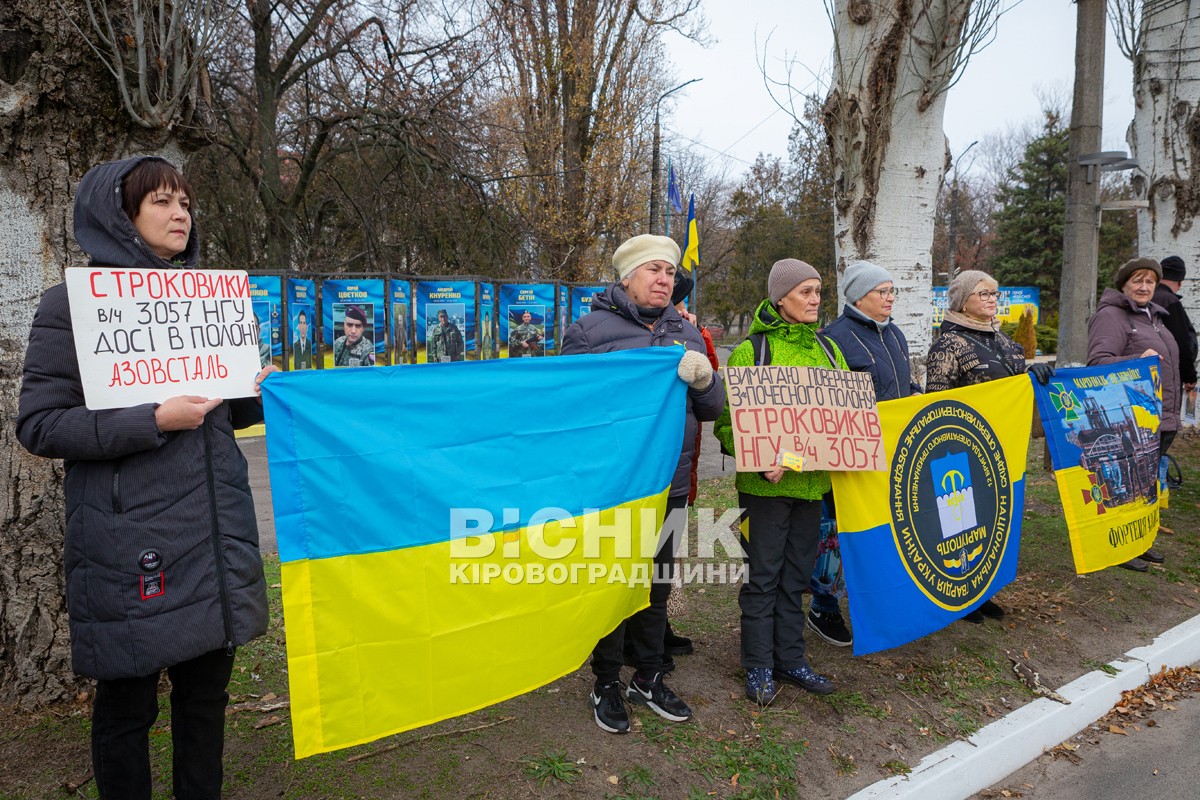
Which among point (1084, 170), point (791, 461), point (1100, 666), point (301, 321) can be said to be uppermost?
point (1084, 170)

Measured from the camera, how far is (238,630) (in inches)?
92.5

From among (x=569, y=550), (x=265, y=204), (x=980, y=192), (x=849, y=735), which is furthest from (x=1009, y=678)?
(x=980, y=192)

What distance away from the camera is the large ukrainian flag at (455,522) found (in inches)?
98.0

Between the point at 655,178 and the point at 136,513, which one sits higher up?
the point at 655,178

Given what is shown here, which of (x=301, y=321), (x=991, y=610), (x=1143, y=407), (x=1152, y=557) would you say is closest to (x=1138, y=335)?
(x=1143, y=407)

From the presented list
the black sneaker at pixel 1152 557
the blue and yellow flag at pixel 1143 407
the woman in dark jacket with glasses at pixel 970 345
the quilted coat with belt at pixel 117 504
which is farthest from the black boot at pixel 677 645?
the black sneaker at pixel 1152 557

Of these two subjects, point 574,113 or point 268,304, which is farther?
point 574,113

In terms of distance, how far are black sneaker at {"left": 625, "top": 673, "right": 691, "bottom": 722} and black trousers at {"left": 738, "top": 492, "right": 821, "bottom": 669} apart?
0.40 meters

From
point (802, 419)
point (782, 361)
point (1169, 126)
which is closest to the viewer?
point (802, 419)

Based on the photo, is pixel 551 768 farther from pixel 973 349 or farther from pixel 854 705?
pixel 973 349

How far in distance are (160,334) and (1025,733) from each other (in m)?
3.64

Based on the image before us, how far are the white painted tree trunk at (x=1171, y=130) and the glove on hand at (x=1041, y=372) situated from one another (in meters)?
5.75

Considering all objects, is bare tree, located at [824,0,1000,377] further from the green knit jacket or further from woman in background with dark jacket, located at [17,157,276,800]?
woman in background with dark jacket, located at [17,157,276,800]

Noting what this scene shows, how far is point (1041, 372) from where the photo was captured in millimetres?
4508
